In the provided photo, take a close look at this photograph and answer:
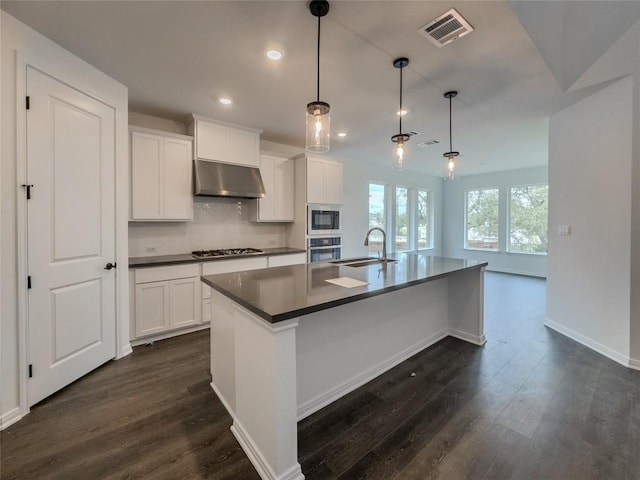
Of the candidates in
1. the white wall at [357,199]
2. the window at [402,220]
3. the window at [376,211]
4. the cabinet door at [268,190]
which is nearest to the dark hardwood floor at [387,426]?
the cabinet door at [268,190]

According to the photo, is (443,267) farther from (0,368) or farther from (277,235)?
(0,368)

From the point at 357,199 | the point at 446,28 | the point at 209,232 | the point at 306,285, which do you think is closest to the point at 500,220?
the point at 357,199

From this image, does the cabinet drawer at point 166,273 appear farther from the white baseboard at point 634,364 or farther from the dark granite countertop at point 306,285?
the white baseboard at point 634,364

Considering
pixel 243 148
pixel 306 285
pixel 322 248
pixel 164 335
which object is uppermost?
pixel 243 148

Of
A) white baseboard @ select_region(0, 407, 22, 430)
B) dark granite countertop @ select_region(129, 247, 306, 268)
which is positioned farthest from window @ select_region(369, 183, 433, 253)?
white baseboard @ select_region(0, 407, 22, 430)

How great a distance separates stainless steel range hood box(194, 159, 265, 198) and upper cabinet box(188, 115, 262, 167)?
9cm

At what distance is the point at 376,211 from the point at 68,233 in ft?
17.9

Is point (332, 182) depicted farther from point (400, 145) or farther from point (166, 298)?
point (166, 298)

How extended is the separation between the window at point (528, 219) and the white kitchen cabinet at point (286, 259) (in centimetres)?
583

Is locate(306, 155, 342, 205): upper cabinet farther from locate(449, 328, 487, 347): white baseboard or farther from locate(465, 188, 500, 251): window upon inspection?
locate(465, 188, 500, 251): window

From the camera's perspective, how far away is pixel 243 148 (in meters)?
3.84

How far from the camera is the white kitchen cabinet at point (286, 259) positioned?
395cm

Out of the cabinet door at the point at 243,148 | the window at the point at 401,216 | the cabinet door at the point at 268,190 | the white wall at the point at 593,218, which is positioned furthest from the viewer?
the window at the point at 401,216

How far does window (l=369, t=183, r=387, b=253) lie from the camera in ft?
20.9
